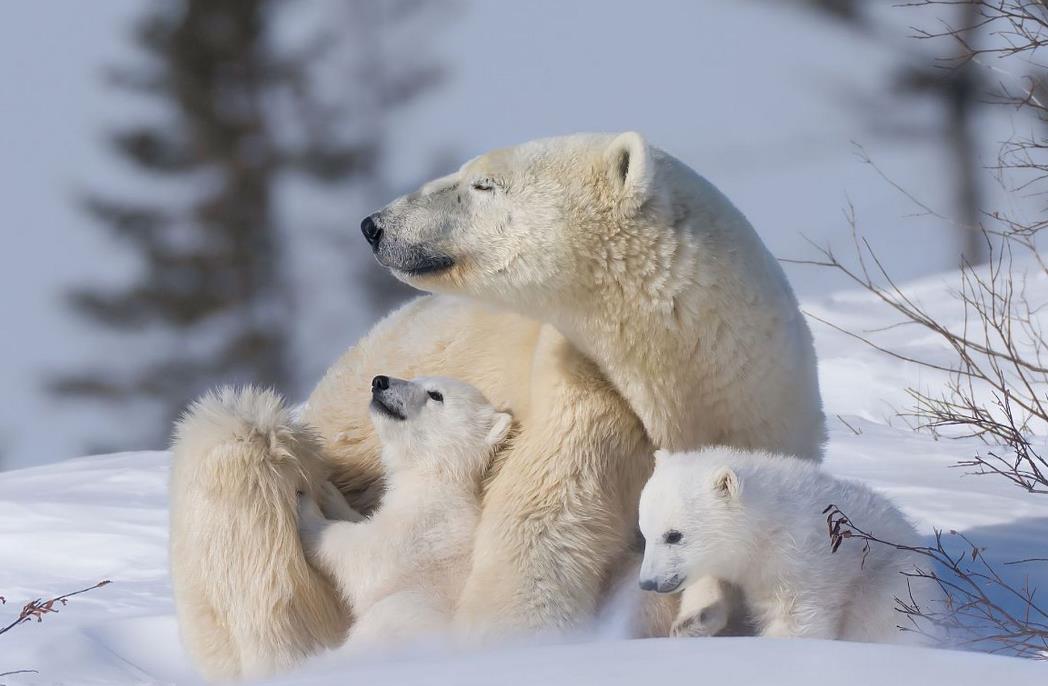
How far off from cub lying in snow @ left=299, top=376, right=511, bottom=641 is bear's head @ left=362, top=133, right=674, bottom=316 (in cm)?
46

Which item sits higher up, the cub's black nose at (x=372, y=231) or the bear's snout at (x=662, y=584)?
the cub's black nose at (x=372, y=231)

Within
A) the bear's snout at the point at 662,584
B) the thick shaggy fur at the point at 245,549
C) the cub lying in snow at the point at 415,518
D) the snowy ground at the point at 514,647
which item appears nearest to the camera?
the snowy ground at the point at 514,647

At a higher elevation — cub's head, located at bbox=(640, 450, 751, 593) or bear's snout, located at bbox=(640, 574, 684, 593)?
cub's head, located at bbox=(640, 450, 751, 593)

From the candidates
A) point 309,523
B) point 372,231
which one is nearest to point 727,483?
point 372,231

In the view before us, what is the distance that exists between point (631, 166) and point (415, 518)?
1.12 meters

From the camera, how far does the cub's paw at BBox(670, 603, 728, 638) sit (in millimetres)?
3008

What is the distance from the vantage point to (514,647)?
9.87 ft

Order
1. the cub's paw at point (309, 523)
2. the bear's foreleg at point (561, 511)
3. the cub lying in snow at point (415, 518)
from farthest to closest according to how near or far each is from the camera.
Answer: the cub's paw at point (309, 523), the cub lying in snow at point (415, 518), the bear's foreleg at point (561, 511)

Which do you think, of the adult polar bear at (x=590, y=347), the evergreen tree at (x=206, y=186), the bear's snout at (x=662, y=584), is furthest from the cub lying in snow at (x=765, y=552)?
the evergreen tree at (x=206, y=186)

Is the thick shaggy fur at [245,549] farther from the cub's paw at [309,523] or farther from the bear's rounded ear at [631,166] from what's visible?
the bear's rounded ear at [631,166]

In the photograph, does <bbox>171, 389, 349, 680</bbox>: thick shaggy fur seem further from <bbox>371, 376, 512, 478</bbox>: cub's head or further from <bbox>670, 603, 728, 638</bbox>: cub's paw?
<bbox>670, 603, 728, 638</bbox>: cub's paw

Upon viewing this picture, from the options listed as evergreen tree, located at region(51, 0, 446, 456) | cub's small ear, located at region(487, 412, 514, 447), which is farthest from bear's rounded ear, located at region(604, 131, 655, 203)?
evergreen tree, located at region(51, 0, 446, 456)

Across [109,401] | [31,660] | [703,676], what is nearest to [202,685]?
[31,660]

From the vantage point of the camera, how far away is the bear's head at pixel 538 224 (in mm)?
3166
